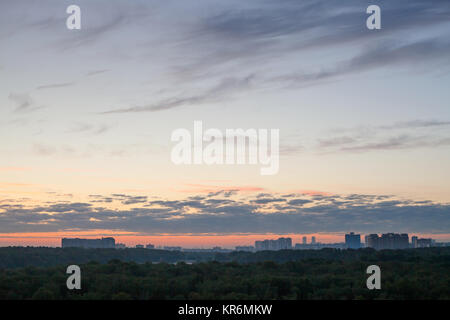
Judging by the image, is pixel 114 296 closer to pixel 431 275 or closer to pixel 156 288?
pixel 156 288

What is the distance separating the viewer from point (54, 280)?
355ft

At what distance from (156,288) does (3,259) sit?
115 m

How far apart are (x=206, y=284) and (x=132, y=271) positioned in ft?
92.6
